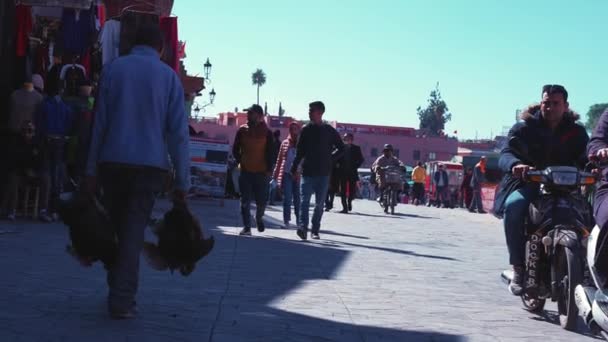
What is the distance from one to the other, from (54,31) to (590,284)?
528 inches

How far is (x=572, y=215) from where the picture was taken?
7750mm

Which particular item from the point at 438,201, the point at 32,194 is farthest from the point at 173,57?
the point at 438,201

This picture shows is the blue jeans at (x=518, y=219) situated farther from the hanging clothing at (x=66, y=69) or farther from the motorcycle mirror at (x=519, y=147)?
the hanging clothing at (x=66, y=69)

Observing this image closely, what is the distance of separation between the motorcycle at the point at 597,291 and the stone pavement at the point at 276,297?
629 mm

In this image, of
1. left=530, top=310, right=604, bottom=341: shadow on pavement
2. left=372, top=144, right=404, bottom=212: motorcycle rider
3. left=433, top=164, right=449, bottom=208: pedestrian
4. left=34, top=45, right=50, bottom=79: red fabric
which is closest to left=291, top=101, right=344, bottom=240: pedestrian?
left=34, top=45, right=50, bottom=79: red fabric

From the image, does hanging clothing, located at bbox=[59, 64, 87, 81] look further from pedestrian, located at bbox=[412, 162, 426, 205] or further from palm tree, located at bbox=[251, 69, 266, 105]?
palm tree, located at bbox=[251, 69, 266, 105]

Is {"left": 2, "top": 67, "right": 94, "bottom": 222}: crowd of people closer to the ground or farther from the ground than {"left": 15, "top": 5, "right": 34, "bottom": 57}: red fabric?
closer to the ground

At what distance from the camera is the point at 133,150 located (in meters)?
6.75

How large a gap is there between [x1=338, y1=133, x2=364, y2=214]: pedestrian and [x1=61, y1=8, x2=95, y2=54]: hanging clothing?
9.43m

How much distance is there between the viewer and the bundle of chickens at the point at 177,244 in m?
7.04

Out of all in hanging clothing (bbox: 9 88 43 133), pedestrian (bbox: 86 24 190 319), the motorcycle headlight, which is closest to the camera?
pedestrian (bbox: 86 24 190 319)

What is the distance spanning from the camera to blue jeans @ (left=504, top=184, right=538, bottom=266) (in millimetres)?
8109

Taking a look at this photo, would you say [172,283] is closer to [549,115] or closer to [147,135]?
[147,135]

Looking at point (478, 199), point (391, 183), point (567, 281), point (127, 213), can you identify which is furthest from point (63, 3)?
point (478, 199)
